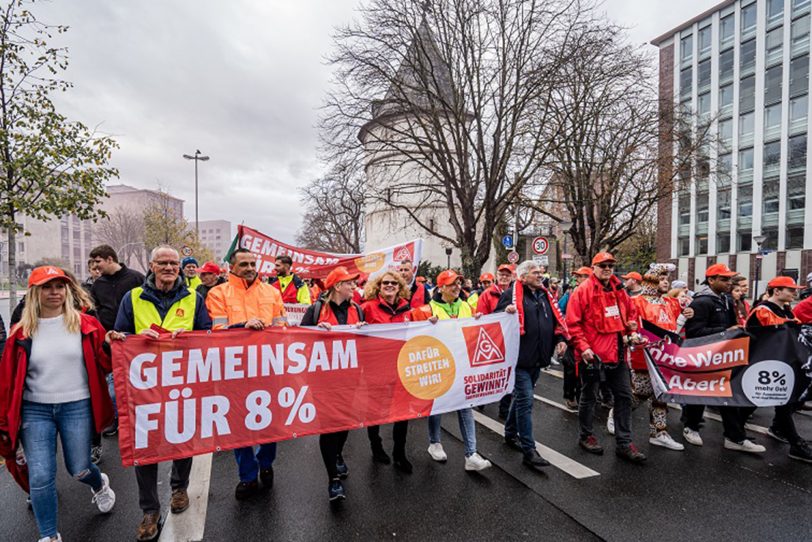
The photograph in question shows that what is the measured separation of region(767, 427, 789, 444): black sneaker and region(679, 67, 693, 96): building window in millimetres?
45475

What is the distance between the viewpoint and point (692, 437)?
5.05 metres

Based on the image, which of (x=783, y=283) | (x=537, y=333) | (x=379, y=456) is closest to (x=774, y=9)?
(x=783, y=283)

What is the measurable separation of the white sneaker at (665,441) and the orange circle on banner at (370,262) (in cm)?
456

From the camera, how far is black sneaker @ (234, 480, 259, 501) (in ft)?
12.2

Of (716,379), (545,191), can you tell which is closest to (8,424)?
(716,379)

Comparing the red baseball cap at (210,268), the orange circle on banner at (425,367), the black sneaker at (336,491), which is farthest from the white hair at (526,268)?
the red baseball cap at (210,268)

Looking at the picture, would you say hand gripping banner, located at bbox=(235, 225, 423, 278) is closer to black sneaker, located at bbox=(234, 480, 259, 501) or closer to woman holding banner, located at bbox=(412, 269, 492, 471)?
woman holding banner, located at bbox=(412, 269, 492, 471)

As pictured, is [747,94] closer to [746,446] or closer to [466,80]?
[466,80]

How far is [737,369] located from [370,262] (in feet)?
16.9

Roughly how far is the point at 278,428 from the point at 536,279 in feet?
9.05

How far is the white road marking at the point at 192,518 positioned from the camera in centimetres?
321

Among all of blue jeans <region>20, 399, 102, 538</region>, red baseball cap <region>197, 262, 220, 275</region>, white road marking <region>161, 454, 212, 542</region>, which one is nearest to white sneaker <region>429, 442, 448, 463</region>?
white road marking <region>161, 454, 212, 542</region>

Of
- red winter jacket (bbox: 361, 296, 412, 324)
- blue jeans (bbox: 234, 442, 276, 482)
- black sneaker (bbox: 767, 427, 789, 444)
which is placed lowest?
black sneaker (bbox: 767, 427, 789, 444)

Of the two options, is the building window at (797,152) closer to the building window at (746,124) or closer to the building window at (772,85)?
the building window at (746,124)
